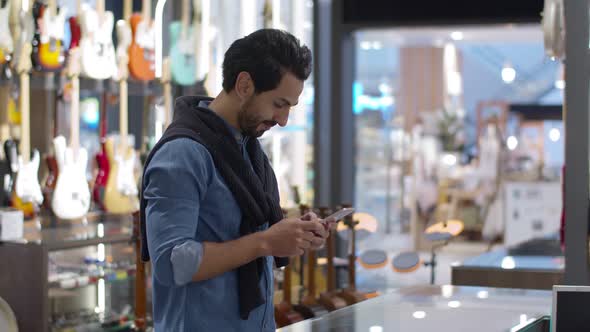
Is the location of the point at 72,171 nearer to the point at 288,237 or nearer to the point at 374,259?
the point at 374,259

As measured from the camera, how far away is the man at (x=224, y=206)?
6.82 feet

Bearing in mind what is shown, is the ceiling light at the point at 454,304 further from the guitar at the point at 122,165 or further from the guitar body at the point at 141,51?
the guitar body at the point at 141,51

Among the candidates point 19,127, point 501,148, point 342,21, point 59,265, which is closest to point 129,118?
point 19,127

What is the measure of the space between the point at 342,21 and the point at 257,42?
5.63 metres

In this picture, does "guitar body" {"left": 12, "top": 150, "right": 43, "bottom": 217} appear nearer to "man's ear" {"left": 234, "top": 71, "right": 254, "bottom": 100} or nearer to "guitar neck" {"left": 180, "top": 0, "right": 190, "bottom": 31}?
"guitar neck" {"left": 180, "top": 0, "right": 190, "bottom": 31}

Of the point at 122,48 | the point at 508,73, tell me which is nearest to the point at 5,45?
the point at 122,48

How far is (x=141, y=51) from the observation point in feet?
21.7

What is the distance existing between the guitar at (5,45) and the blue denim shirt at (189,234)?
3.78 meters

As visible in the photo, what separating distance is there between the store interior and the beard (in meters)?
0.81

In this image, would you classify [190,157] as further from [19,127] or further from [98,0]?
[98,0]

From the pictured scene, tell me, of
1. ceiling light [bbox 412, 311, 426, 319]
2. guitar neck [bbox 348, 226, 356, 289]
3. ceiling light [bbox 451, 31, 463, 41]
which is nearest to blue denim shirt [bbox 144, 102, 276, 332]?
ceiling light [bbox 412, 311, 426, 319]

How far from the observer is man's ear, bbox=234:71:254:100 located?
218 centimetres

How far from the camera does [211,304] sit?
2.18 metres

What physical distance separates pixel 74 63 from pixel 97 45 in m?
0.25
